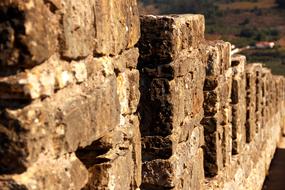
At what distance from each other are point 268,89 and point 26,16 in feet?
41.6

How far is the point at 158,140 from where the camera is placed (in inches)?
193

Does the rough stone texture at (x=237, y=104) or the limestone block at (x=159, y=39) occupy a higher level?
the limestone block at (x=159, y=39)

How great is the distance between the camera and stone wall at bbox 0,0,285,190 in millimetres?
2482

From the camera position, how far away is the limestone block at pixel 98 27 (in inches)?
112

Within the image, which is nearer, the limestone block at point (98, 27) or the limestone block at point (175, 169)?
the limestone block at point (98, 27)

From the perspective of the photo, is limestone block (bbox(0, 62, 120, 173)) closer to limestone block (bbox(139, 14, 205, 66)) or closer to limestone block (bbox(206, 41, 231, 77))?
limestone block (bbox(139, 14, 205, 66))

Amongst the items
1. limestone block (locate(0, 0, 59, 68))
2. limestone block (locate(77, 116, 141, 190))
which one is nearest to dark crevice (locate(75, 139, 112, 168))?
limestone block (locate(77, 116, 141, 190))

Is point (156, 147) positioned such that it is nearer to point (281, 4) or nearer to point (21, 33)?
point (21, 33)

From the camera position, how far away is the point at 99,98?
3.21 m

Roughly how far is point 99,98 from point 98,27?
1.10ft

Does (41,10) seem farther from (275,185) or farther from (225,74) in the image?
(275,185)

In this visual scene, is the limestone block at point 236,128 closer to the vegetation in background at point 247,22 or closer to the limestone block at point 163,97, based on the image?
the limestone block at point 163,97

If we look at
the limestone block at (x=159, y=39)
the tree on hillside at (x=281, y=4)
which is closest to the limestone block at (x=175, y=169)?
the limestone block at (x=159, y=39)

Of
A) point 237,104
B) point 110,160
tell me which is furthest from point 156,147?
point 237,104
